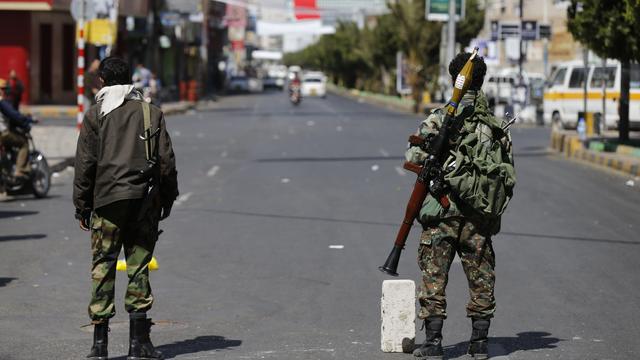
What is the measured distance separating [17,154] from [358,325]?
1004 cm

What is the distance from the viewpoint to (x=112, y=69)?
7.31m

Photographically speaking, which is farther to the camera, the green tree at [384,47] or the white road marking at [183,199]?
the green tree at [384,47]

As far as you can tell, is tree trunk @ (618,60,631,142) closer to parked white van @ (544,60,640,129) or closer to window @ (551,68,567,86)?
parked white van @ (544,60,640,129)

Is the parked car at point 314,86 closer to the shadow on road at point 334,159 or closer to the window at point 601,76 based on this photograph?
the window at point 601,76

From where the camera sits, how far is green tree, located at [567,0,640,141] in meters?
24.8

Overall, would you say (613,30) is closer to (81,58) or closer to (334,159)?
(334,159)

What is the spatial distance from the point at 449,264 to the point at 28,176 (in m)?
11.6

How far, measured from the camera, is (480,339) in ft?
24.1

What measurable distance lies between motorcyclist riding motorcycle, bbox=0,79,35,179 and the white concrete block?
10.7 metres

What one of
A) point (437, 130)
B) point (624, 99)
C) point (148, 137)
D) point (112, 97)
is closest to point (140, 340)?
point (148, 137)

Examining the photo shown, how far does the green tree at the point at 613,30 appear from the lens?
24828 mm

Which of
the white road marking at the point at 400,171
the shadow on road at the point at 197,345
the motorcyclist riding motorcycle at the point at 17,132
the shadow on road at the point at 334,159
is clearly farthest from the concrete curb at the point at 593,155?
the shadow on road at the point at 197,345

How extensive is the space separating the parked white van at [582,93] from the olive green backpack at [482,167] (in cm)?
2884

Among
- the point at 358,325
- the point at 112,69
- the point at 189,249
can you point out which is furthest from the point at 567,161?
the point at 112,69
